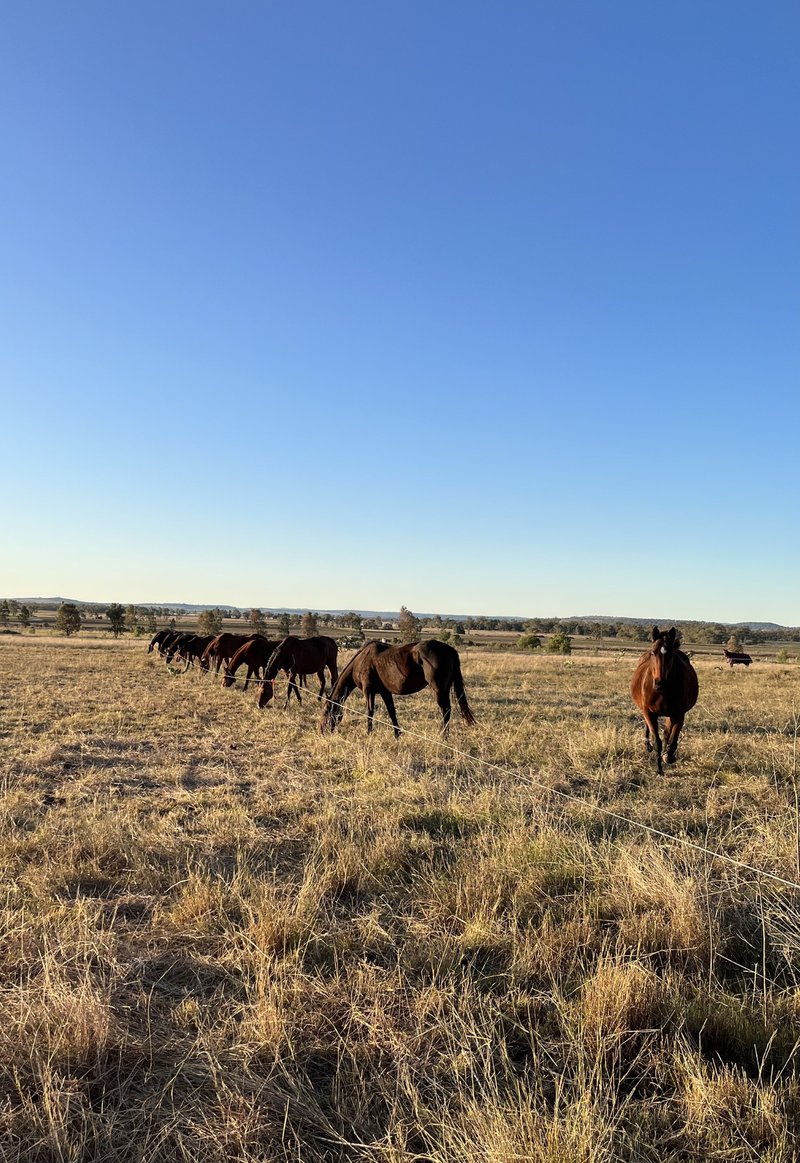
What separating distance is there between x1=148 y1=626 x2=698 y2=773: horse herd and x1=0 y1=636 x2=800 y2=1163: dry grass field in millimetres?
1817

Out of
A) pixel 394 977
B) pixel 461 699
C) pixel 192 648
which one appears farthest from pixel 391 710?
pixel 192 648

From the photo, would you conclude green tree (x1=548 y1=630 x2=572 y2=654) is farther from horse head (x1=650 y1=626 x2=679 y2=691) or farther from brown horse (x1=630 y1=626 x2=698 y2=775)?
horse head (x1=650 y1=626 x2=679 y2=691)

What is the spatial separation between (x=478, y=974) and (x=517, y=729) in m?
8.81

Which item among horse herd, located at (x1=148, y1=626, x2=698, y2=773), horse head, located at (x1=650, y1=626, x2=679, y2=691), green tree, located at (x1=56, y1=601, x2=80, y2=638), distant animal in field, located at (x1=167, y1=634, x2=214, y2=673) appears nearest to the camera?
horse head, located at (x1=650, y1=626, x2=679, y2=691)

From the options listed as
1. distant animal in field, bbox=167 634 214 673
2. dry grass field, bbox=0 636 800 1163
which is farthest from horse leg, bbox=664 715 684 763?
distant animal in field, bbox=167 634 214 673

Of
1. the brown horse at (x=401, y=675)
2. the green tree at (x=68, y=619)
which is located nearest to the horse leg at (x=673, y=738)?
the brown horse at (x=401, y=675)

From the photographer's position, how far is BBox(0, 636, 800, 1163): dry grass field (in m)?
2.31

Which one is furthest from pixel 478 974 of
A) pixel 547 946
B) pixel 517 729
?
pixel 517 729

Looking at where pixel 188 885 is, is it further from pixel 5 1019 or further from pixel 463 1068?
pixel 463 1068

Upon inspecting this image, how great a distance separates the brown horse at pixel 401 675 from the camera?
11789mm

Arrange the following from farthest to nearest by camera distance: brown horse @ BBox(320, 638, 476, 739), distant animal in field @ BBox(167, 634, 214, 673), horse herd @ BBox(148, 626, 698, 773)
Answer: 1. distant animal in field @ BBox(167, 634, 214, 673)
2. brown horse @ BBox(320, 638, 476, 739)
3. horse herd @ BBox(148, 626, 698, 773)

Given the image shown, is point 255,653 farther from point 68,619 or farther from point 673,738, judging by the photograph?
point 68,619

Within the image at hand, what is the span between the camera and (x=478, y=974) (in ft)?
11.1

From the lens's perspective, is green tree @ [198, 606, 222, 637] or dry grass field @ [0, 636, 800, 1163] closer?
dry grass field @ [0, 636, 800, 1163]
